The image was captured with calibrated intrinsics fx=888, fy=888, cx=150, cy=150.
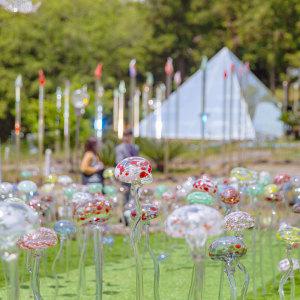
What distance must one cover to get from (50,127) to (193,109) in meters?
5.11

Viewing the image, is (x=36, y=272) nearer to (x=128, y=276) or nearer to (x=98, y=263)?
(x=98, y=263)

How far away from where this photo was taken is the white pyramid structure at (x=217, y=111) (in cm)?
2784

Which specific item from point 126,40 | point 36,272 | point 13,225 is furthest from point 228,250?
point 126,40

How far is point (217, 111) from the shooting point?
2819 centimetres

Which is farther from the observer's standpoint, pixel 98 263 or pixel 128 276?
pixel 128 276

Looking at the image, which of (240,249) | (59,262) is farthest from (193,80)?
(240,249)

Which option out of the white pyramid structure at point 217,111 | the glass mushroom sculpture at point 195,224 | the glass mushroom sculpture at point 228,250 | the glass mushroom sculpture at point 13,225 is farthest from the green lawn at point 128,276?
the white pyramid structure at point 217,111

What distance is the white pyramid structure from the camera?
27844 mm

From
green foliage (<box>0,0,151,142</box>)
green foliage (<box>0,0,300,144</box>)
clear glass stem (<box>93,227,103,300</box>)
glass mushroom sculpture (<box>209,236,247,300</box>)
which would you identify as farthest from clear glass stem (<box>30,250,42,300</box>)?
green foliage (<box>0,0,151,142</box>)

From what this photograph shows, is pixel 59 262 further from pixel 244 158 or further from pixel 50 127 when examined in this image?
pixel 50 127

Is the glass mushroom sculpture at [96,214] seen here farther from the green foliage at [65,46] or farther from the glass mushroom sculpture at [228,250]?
the green foliage at [65,46]

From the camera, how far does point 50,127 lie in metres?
30.1

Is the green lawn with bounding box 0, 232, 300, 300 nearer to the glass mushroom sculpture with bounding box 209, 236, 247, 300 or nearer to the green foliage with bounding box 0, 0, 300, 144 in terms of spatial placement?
the glass mushroom sculpture with bounding box 209, 236, 247, 300

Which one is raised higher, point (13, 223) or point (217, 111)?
point (217, 111)
